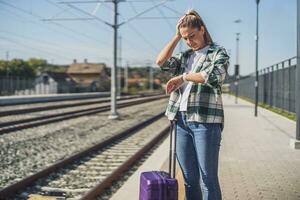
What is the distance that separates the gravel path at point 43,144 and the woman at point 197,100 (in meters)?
4.89

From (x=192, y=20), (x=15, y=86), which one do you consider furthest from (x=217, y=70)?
(x=15, y=86)

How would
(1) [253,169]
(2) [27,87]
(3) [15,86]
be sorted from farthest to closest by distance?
(2) [27,87] < (3) [15,86] < (1) [253,169]

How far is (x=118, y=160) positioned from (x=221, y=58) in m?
7.40

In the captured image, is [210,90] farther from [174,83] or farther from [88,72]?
[88,72]

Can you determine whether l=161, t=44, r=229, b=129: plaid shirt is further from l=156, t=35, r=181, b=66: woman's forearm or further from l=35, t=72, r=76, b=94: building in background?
l=35, t=72, r=76, b=94: building in background

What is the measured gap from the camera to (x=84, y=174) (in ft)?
29.6

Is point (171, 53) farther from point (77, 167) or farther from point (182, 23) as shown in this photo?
point (77, 167)

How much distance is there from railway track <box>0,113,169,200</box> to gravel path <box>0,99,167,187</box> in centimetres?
42

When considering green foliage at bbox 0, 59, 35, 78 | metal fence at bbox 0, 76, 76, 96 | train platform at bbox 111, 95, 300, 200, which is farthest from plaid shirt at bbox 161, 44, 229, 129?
green foliage at bbox 0, 59, 35, 78

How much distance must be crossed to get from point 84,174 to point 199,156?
223 inches

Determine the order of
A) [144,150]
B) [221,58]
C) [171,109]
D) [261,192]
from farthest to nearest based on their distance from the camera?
[144,150] < [261,192] < [171,109] < [221,58]

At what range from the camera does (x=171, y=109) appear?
3852mm

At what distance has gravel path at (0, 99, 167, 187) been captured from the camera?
9.51m

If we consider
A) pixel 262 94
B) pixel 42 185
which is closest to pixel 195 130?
pixel 42 185
